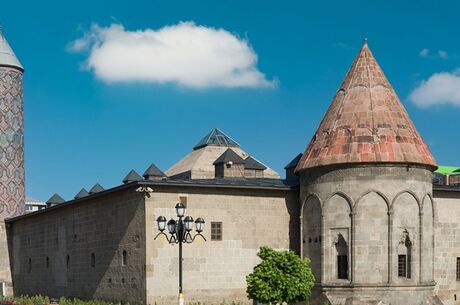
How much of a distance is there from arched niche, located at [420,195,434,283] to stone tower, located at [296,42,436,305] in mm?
39

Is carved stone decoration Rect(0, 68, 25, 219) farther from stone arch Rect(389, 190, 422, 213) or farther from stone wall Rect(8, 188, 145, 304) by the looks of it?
stone arch Rect(389, 190, 422, 213)

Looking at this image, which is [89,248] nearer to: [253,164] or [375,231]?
[375,231]

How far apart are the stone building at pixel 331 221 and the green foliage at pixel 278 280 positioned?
256 cm

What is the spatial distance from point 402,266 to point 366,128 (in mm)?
5526

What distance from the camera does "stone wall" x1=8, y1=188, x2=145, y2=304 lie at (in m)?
33.4

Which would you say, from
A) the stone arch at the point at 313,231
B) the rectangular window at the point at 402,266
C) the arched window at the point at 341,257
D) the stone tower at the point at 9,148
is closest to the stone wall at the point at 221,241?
the stone arch at the point at 313,231

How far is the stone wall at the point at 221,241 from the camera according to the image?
32.5 metres

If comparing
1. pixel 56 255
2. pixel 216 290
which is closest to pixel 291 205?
pixel 216 290

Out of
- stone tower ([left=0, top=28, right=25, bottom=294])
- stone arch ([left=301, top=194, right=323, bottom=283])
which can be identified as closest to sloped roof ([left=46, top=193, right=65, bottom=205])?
stone tower ([left=0, top=28, right=25, bottom=294])

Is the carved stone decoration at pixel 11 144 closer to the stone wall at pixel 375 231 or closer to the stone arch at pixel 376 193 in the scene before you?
the stone wall at pixel 375 231

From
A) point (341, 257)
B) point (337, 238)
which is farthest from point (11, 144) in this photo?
point (341, 257)

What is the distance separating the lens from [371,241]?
3253 centimetres

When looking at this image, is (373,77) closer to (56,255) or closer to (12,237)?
(56,255)

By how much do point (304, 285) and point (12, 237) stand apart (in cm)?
2609
